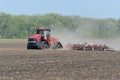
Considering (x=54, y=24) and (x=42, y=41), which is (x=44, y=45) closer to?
(x=42, y=41)

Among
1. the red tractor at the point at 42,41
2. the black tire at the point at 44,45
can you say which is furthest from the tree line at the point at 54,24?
the black tire at the point at 44,45

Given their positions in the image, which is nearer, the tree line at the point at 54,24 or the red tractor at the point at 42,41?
the red tractor at the point at 42,41

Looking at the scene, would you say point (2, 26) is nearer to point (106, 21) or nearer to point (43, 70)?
point (106, 21)

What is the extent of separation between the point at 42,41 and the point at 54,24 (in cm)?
7718

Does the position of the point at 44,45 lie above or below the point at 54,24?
below

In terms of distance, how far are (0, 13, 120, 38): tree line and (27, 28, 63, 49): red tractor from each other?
1958 inches

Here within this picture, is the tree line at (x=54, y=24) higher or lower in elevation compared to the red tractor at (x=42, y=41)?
higher

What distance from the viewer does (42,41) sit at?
45188mm

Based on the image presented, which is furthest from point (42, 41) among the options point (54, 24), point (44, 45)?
point (54, 24)

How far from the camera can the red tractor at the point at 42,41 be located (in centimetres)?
4478

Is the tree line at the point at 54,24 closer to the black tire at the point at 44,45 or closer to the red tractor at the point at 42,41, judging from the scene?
the red tractor at the point at 42,41

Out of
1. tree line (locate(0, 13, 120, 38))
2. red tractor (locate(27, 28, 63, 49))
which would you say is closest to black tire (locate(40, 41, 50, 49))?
red tractor (locate(27, 28, 63, 49))

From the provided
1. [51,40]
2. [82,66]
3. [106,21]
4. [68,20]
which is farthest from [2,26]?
[82,66]

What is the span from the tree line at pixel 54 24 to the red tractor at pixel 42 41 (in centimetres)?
4974
